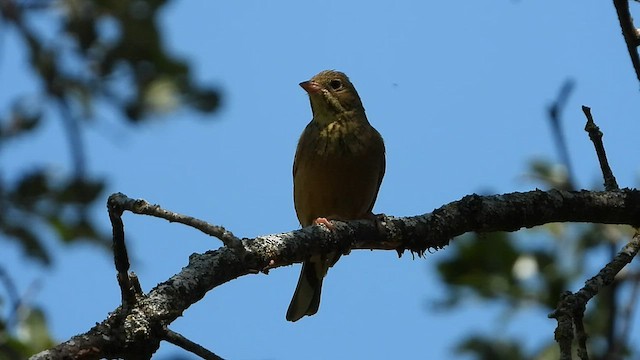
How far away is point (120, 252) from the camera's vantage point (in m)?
2.94

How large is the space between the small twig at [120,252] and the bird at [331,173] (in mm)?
2763

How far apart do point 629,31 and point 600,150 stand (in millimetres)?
660

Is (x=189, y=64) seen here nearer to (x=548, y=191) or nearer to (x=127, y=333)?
(x=127, y=333)

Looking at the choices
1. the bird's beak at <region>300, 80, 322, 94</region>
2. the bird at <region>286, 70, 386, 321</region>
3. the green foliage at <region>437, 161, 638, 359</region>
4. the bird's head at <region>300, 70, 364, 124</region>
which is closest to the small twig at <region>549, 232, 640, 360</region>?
the green foliage at <region>437, 161, 638, 359</region>

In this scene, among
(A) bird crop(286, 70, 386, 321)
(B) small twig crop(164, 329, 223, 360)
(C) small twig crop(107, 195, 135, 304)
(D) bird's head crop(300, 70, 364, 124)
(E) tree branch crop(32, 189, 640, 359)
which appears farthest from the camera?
(D) bird's head crop(300, 70, 364, 124)

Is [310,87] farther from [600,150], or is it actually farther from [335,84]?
[600,150]

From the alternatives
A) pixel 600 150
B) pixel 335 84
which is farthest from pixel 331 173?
pixel 600 150

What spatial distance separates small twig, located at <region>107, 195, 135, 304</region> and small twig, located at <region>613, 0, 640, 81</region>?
2120 mm

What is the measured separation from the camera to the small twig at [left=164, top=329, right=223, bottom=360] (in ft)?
9.27

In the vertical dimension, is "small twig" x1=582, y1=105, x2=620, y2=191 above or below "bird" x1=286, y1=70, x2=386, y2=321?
below

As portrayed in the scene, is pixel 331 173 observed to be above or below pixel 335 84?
below

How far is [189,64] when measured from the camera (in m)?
3.71

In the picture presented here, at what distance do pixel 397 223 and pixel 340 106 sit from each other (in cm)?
247

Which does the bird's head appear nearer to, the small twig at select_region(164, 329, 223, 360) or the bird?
the bird
